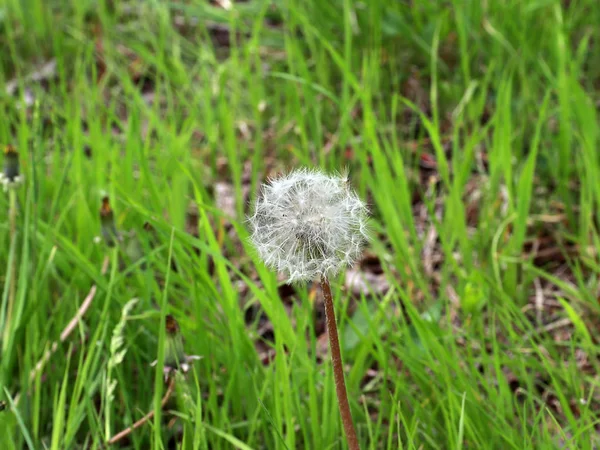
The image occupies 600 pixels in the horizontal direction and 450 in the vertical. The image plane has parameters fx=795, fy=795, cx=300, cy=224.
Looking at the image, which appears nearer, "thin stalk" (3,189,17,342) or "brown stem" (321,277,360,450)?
"brown stem" (321,277,360,450)

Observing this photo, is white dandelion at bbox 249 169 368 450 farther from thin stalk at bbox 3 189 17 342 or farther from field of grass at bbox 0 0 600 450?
thin stalk at bbox 3 189 17 342

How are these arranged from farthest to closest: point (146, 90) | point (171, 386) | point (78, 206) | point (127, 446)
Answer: point (146, 90) → point (78, 206) → point (127, 446) → point (171, 386)

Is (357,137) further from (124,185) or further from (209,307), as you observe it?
(209,307)

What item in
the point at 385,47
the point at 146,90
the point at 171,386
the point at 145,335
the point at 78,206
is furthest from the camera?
the point at 146,90

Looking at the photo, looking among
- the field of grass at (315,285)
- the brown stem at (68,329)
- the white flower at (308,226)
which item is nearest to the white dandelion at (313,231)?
the white flower at (308,226)

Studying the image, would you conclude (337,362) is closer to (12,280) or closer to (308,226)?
(308,226)

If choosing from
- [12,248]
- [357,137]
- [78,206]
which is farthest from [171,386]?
[357,137]

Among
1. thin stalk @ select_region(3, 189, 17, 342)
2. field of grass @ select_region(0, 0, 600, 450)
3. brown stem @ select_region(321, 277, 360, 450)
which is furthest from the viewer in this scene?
thin stalk @ select_region(3, 189, 17, 342)

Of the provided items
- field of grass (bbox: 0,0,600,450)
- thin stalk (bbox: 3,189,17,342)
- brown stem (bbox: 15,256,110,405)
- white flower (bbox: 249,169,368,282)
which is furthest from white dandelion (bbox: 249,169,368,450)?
thin stalk (bbox: 3,189,17,342)
